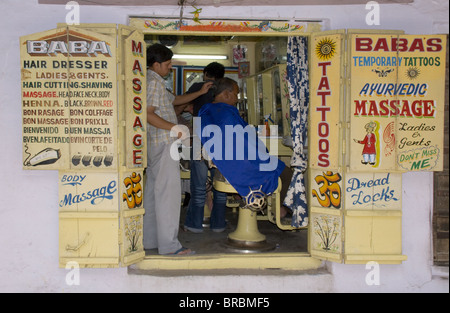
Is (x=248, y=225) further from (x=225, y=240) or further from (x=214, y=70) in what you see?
(x=214, y=70)

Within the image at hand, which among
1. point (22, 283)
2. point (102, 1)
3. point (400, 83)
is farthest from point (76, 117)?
point (400, 83)

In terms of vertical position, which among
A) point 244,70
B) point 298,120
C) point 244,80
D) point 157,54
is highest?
point 244,70

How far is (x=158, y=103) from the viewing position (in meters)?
3.55

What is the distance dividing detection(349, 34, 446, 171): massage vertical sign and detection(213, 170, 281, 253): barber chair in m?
0.90

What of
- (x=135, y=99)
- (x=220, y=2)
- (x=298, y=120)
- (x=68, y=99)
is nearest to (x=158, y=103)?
(x=135, y=99)

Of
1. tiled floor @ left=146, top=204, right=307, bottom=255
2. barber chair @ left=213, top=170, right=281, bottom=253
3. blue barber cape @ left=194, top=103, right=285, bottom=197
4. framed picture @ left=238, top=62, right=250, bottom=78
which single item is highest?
framed picture @ left=238, top=62, right=250, bottom=78

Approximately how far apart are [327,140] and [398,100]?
0.55 meters

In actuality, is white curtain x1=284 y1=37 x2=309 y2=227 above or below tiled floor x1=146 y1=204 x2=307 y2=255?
above

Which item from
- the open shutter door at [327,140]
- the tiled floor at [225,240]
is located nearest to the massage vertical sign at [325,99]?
the open shutter door at [327,140]

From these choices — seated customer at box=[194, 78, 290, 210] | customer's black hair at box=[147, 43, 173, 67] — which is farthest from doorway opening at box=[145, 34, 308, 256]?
customer's black hair at box=[147, 43, 173, 67]

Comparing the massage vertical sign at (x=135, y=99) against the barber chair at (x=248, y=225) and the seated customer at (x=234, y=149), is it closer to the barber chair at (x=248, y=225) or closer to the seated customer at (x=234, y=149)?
the seated customer at (x=234, y=149)

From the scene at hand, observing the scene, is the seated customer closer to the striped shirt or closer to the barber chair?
the barber chair

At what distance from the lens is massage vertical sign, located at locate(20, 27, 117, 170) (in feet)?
10.2

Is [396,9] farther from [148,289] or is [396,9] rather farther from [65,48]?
[148,289]
